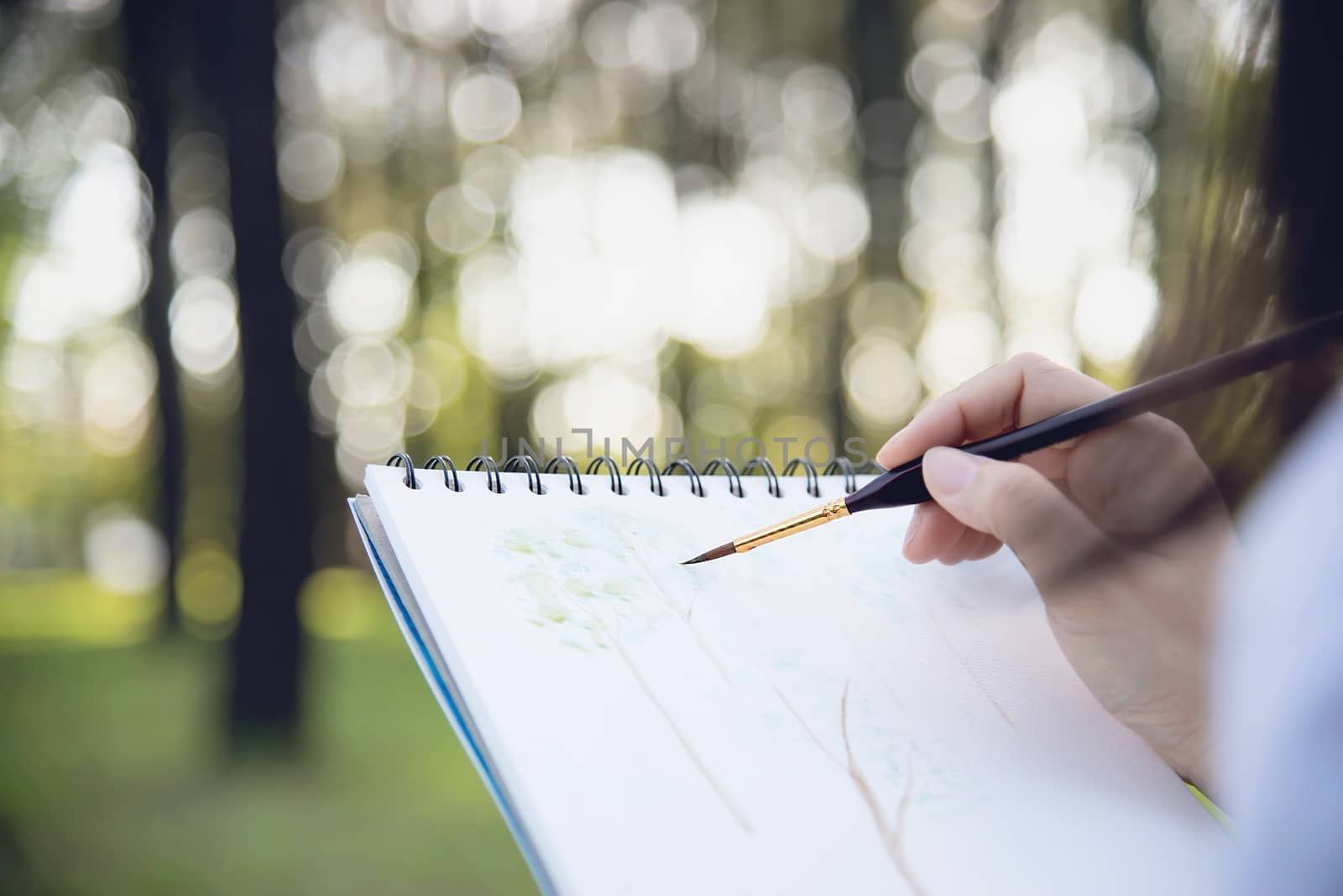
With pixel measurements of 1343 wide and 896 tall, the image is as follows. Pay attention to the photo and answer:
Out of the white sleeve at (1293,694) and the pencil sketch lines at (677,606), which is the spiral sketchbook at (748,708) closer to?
the pencil sketch lines at (677,606)

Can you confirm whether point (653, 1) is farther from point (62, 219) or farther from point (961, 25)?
point (62, 219)

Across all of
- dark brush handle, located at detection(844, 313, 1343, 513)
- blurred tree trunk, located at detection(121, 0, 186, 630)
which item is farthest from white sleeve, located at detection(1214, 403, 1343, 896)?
blurred tree trunk, located at detection(121, 0, 186, 630)

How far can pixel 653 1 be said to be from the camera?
217 inches

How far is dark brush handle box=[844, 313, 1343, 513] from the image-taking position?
0.35 meters

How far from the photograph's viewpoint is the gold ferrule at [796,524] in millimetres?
494

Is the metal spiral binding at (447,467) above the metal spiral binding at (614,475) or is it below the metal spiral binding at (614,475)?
above

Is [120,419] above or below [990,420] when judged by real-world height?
below

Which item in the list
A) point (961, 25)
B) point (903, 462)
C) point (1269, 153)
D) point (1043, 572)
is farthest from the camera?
point (961, 25)

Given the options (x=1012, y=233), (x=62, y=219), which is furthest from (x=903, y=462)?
(x=62, y=219)

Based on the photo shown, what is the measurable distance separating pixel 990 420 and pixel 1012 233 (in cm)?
528

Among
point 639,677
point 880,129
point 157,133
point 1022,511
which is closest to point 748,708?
point 639,677

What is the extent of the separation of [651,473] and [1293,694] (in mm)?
437

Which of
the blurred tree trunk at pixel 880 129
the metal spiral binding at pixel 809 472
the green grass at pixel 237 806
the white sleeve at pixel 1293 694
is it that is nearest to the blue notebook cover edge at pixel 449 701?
the white sleeve at pixel 1293 694

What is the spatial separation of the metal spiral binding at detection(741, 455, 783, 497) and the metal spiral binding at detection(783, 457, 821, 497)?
2 centimetres
